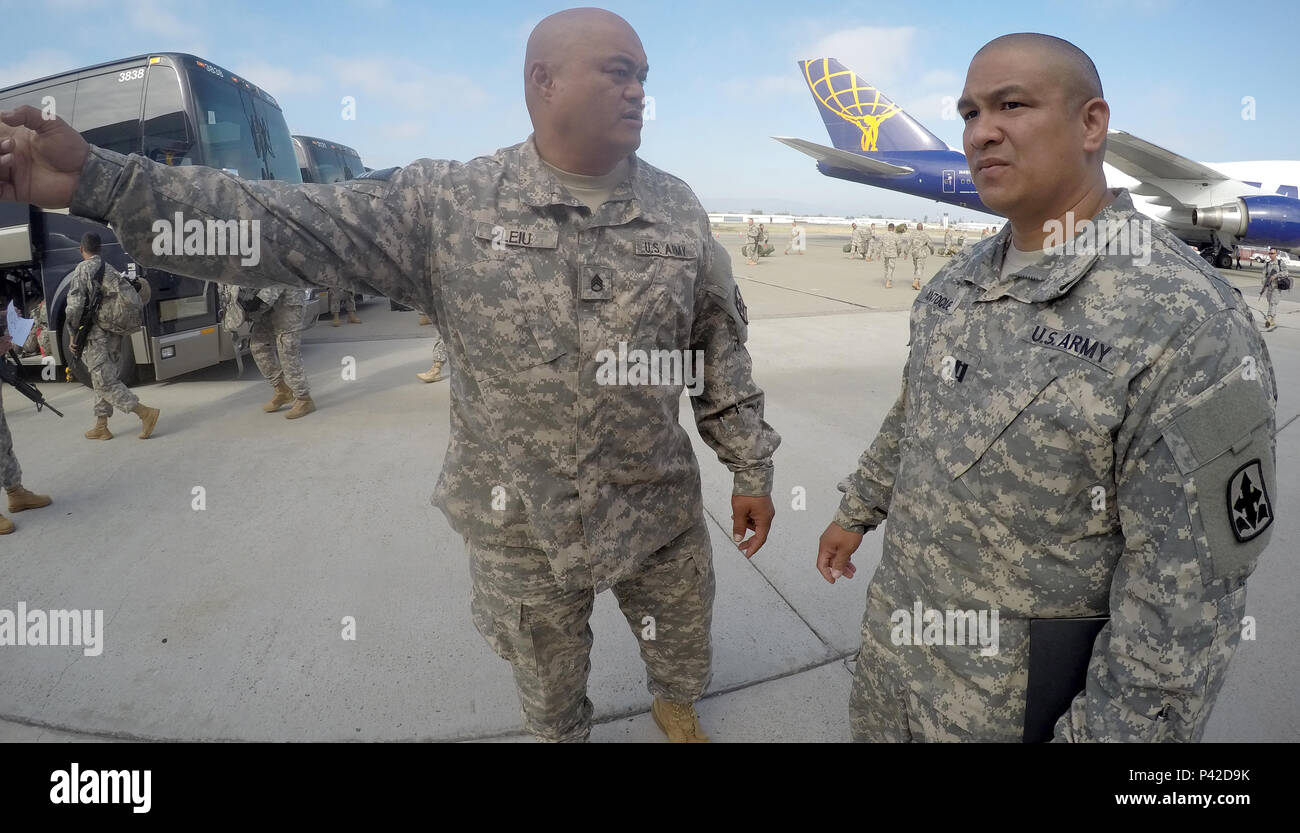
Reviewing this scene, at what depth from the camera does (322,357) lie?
7.56 meters

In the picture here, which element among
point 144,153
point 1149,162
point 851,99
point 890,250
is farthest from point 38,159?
point 851,99

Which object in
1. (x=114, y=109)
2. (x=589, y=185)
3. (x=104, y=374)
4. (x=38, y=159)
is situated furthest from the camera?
(x=114, y=109)

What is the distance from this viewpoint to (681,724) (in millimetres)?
2012

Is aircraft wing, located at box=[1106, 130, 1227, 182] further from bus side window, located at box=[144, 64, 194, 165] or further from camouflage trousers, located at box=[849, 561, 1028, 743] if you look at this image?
camouflage trousers, located at box=[849, 561, 1028, 743]

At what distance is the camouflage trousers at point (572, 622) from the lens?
1630 millimetres

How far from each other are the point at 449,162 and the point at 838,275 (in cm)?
1612

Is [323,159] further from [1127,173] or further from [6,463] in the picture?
[1127,173]

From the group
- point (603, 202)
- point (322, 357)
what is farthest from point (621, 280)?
point (322, 357)

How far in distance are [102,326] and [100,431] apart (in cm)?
74

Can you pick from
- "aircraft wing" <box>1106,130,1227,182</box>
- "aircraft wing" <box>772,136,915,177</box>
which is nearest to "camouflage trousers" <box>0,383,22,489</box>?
"aircraft wing" <box>1106,130,1227,182</box>

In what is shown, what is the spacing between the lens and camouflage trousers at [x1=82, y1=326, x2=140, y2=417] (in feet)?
15.2

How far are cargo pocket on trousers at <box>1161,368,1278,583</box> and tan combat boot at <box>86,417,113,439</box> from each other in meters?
5.95
